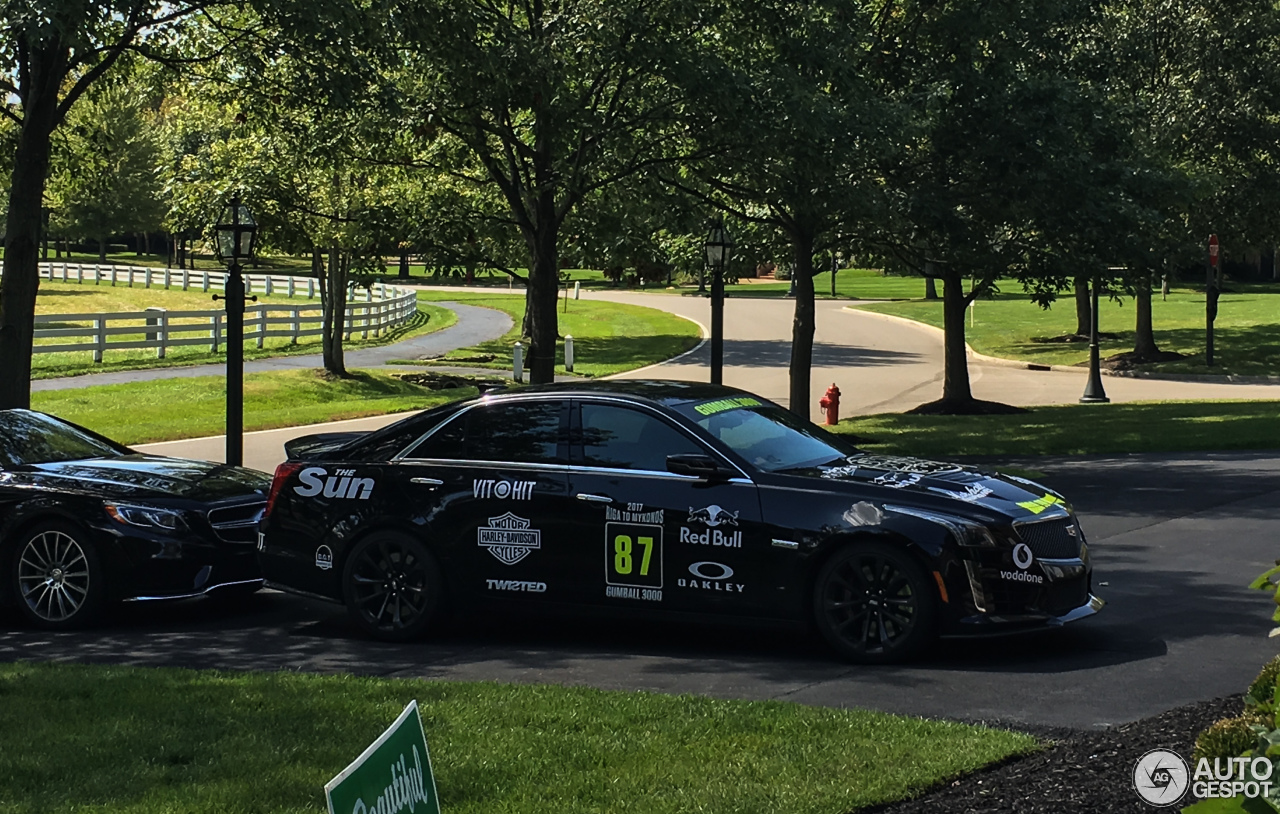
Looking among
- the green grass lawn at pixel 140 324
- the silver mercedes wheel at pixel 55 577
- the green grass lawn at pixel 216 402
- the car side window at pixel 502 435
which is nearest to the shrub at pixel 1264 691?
the car side window at pixel 502 435

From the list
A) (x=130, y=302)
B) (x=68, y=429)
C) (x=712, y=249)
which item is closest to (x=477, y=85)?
(x=712, y=249)

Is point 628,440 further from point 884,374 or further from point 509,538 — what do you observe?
point 884,374

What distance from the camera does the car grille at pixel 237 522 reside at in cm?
1006

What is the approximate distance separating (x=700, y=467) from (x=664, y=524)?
1.38 ft

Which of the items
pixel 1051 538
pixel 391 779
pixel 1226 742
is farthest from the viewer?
pixel 1051 538

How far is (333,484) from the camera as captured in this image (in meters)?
9.40

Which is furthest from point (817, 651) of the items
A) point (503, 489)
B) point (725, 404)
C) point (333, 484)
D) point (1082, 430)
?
point (1082, 430)

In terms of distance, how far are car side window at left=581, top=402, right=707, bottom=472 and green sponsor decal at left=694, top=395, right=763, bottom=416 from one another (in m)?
0.28

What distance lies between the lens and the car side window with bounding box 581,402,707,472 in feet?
28.7

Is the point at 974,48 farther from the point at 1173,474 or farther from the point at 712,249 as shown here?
the point at 1173,474

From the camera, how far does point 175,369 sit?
31344 mm

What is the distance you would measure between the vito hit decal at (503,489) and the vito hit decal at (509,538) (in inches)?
4.9

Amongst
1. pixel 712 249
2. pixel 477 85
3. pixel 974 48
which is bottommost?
pixel 712 249

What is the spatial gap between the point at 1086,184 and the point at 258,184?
450 inches
